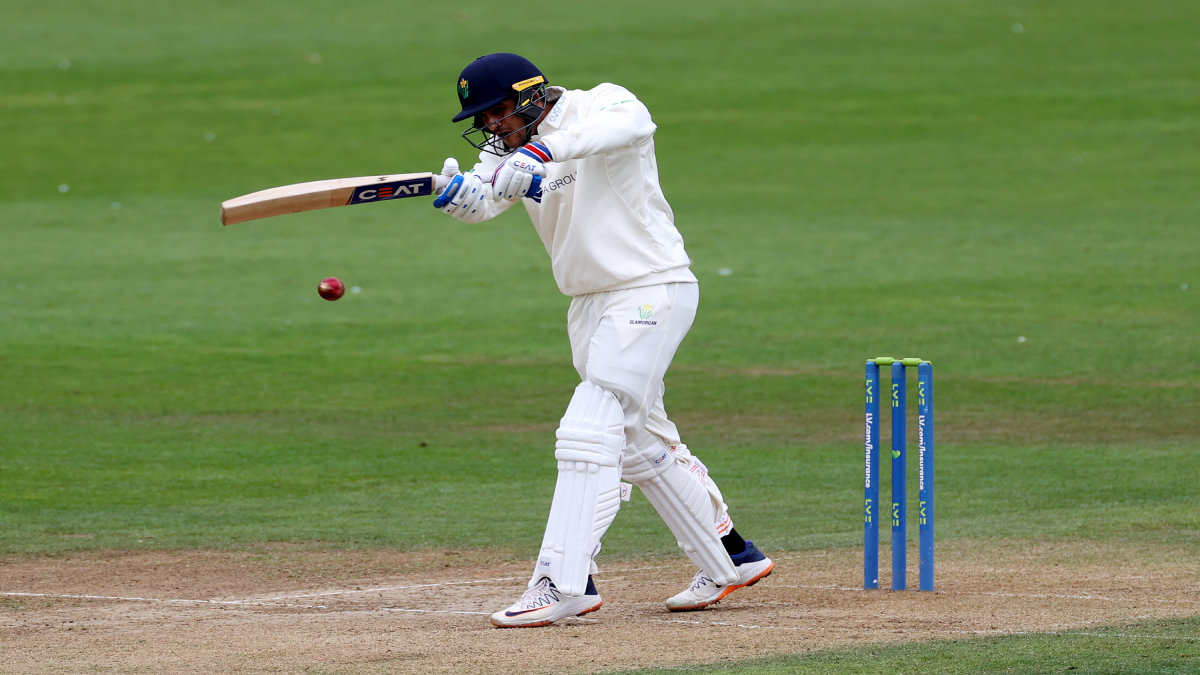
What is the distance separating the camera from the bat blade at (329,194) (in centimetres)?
573

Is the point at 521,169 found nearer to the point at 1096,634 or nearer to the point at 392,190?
the point at 392,190

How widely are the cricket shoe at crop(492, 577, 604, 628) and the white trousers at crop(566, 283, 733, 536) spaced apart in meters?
0.57

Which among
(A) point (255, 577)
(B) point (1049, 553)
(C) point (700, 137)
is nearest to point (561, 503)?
(A) point (255, 577)

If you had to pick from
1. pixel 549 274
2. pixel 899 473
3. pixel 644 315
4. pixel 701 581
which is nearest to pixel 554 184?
pixel 644 315

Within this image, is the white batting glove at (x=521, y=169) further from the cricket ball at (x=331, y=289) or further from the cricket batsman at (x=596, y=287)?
the cricket ball at (x=331, y=289)

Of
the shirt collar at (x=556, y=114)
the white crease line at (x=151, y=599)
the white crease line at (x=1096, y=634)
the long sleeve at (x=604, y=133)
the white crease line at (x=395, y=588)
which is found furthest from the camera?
the white crease line at (x=395, y=588)

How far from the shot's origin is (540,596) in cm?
571

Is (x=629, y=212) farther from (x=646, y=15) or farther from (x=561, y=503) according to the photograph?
(x=646, y=15)

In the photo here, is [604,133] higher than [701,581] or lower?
higher

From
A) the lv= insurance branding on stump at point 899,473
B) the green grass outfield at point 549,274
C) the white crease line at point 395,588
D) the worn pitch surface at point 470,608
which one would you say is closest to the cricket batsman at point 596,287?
the worn pitch surface at point 470,608

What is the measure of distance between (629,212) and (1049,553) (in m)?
2.54

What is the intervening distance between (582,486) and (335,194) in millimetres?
1316

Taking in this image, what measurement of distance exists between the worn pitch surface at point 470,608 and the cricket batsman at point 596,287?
0.28 metres

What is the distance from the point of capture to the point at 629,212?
5.84 meters
